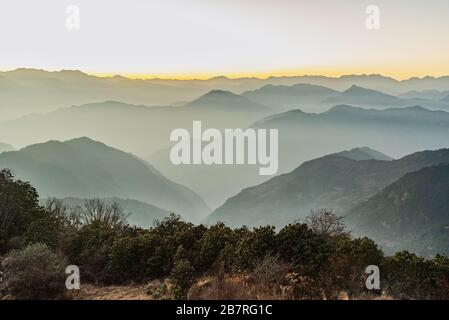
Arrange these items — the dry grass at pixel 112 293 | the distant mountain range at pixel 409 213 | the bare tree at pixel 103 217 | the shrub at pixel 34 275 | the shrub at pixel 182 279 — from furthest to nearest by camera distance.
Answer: the distant mountain range at pixel 409 213
the bare tree at pixel 103 217
the dry grass at pixel 112 293
the shrub at pixel 34 275
the shrub at pixel 182 279

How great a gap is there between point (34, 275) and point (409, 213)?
140711 mm

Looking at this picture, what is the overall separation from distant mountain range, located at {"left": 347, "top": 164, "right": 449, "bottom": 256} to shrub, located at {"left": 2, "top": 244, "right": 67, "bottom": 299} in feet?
379

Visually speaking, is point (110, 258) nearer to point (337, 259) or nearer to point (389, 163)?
point (337, 259)

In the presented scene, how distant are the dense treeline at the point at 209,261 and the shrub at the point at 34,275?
2cm

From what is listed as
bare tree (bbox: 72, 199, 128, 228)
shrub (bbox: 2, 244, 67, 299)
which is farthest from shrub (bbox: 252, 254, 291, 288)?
bare tree (bbox: 72, 199, 128, 228)

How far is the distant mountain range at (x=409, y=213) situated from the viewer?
4732 inches

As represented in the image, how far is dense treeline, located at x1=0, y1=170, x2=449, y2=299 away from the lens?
374 inches

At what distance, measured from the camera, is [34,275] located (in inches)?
384

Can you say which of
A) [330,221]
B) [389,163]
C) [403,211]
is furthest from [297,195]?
[330,221]

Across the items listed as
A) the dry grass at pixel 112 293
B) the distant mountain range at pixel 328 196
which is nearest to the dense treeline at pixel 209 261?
the dry grass at pixel 112 293

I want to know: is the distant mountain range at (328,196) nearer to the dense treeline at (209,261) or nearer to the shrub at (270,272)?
the dense treeline at (209,261)

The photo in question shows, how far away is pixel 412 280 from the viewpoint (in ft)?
35.1

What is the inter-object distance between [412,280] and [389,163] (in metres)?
191

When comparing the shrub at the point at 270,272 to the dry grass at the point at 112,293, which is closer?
the shrub at the point at 270,272
